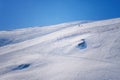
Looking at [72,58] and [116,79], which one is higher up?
[72,58]

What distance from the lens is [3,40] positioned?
38.9m

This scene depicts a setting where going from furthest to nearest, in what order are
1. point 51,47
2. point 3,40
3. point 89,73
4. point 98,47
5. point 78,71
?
point 3,40
point 51,47
point 98,47
point 78,71
point 89,73

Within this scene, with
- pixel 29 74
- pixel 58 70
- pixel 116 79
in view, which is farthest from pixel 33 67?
pixel 116 79

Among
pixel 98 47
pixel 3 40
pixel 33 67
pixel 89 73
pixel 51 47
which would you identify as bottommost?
pixel 89 73

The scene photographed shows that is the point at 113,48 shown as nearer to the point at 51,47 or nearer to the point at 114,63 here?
the point at 114,63

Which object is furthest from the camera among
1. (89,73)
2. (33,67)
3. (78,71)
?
(33,67)

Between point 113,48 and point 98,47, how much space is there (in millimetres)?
1549

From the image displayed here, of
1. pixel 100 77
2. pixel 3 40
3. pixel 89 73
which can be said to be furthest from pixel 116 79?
pixel 3 40

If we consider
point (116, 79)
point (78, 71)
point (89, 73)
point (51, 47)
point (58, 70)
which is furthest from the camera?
point (51, 47)

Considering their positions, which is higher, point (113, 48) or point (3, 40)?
point (3, 40)

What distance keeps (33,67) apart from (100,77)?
6198 mm

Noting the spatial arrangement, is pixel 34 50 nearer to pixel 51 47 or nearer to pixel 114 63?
pixel 51 47

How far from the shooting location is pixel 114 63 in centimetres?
1379

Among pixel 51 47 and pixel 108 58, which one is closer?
pixel 108 58
